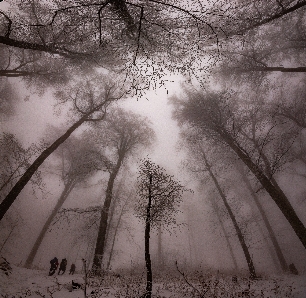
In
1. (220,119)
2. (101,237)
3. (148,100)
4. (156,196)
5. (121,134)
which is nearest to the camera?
(148,100)

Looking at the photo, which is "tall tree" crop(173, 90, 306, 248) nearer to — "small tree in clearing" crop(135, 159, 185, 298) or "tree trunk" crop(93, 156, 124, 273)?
"small tree in clearing" crop(135, 159, 185, 298)

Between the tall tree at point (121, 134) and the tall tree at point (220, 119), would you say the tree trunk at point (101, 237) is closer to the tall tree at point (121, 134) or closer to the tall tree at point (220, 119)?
the tall tree at point (121, 134)

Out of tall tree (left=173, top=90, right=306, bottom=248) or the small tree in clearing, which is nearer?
the small tree in clearing

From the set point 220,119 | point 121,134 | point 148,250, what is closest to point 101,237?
point 148,250

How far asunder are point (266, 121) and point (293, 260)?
82.5 ft

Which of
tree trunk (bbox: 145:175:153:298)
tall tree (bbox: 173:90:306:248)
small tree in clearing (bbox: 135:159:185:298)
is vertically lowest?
tree trunk (bbox: 145:175:153:298)

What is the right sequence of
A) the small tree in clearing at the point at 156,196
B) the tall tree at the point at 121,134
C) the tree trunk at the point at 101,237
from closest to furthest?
the small tree in clearing at the point at 156,196, the tree trunk at the point at 101,237, the tall tree at the point at 121,134

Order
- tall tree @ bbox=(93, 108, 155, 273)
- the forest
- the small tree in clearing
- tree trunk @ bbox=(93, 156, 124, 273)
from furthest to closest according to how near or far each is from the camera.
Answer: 1. tall tree @ bbox=(93, 108, 155, 273)
2. tree trunk @ bbox=(93, 156, 124, 273)
3. the small tree in clearing
4. the forest

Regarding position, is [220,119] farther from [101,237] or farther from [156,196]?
[101,237]

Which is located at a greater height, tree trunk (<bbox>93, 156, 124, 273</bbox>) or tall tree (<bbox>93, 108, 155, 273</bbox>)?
tall tree (<bbox>93, 108, 155, 273</bbox>)

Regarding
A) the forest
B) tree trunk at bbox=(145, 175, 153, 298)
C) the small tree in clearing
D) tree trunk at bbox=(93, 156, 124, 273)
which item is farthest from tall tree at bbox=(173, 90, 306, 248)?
tree trunk at bbox=(93, 156, 124, 273)

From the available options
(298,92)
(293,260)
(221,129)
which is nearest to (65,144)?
(221,129)

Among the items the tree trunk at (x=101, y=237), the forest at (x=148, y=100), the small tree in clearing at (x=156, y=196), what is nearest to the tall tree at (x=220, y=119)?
the forest at (x=148, y=100)

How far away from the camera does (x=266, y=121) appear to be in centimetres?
1325
